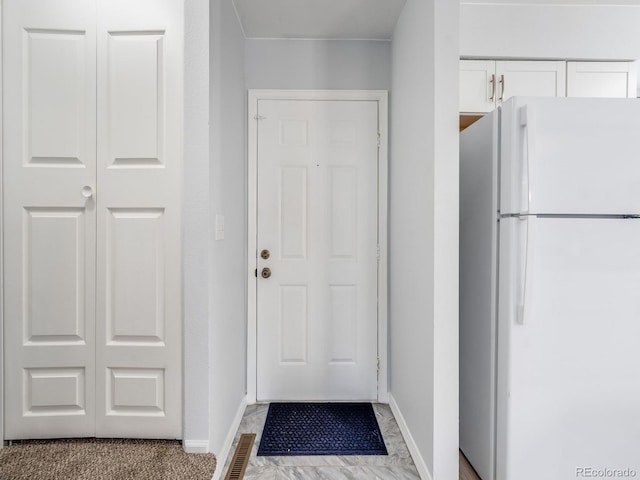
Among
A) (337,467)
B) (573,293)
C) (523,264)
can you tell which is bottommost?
(337,467)

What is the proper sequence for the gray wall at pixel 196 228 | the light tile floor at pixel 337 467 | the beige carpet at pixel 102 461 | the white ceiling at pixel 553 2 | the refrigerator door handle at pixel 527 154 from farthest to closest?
the white ceiling at pixel 553 2 < the light tile floor at pixel 337 467 < the gray wall at pixel 196 228 < the beige carpet at pixel 102 461 < the refrigerator door handle at pixel 527 154

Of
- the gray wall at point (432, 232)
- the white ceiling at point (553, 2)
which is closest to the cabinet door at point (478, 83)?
the white ceiling at point (553, 2)

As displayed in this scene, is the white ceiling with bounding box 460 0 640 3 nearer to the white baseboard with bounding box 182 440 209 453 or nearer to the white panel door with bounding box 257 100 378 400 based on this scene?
the white panel door with bounding box 257 100 378 400

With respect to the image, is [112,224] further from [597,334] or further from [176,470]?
[597,334]

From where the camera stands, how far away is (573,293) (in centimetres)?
142

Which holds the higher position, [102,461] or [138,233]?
[138,233]

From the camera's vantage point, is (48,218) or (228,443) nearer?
(48,218)

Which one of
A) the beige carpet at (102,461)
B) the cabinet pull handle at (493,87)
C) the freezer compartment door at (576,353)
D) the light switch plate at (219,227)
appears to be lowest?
the beige carpet at (102,461)

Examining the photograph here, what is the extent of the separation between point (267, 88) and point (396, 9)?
942 mm

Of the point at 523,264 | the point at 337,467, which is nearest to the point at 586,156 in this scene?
the point at 523,264

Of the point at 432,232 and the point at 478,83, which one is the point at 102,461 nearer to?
the point at 432,232

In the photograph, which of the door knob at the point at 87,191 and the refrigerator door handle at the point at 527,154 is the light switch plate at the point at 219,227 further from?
the refrigerator door handle at the point at 527,154

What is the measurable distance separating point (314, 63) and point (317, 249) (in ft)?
4.20

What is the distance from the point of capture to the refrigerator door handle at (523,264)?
1382mm
